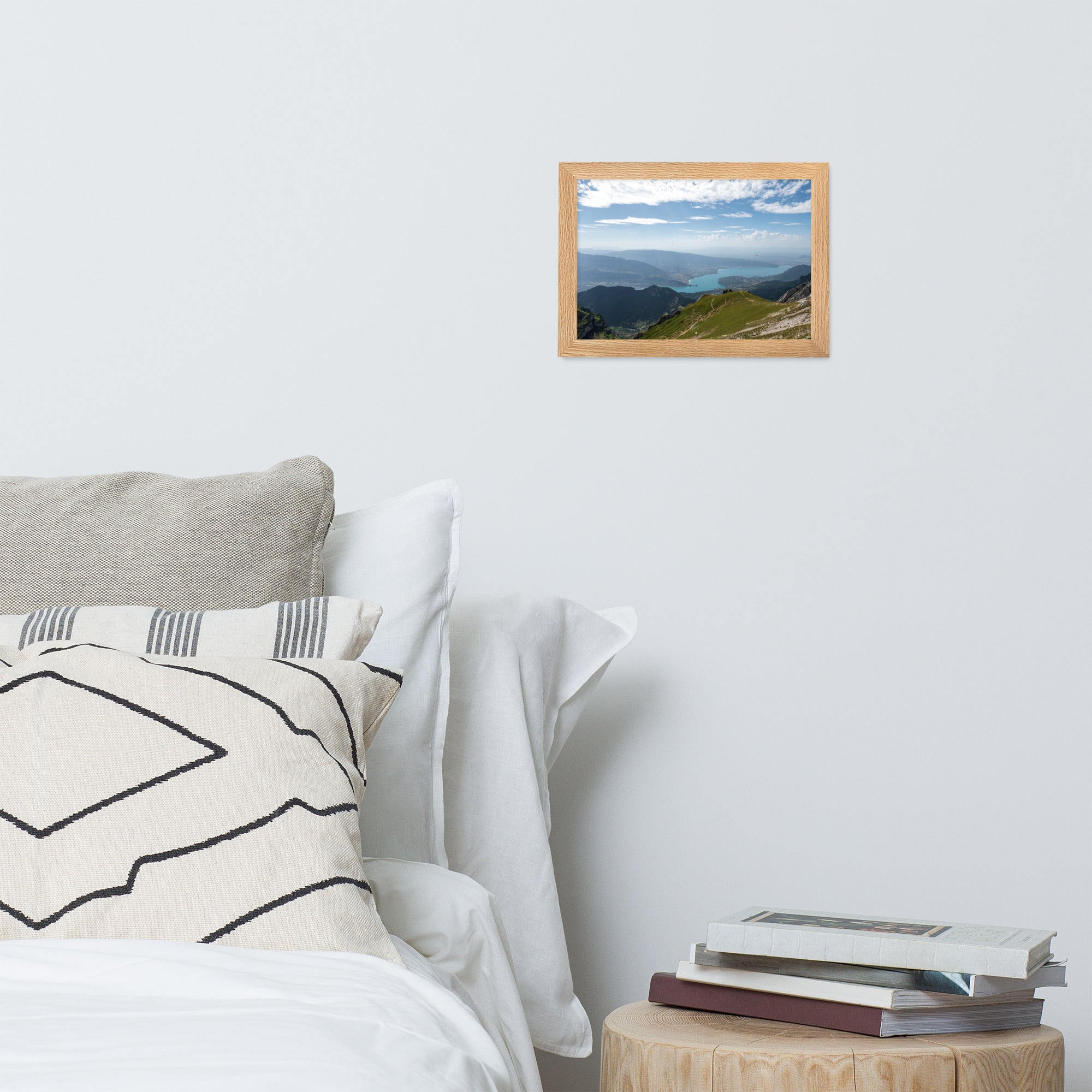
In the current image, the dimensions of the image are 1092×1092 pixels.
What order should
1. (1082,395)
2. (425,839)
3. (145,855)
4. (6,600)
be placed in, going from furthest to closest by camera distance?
(1082,395) → (425,839) → (6,600) → (145,855)

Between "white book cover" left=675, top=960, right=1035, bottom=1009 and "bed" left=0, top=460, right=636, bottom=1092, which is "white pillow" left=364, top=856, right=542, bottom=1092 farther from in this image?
"white book cover" left=675, top=960, right=1035, bottom=1009

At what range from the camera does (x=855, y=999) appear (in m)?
0.95

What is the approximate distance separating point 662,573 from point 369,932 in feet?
2.93

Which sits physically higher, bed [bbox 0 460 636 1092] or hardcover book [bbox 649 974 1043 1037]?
bed [bbox 0 460 636 1092]

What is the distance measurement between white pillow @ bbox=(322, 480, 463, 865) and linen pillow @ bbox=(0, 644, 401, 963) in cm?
33

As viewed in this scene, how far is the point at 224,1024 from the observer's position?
630 mm

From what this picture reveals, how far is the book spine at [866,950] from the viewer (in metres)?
0.95

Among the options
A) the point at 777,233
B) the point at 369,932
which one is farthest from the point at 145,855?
the point at 777,233

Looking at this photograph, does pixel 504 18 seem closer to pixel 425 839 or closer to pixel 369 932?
pixel 425 839

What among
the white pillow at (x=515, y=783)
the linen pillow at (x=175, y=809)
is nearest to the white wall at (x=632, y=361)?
the white pillow at (x=515, y=783)

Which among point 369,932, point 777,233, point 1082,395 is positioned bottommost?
point 369,932

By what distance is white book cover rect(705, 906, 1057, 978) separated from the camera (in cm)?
95

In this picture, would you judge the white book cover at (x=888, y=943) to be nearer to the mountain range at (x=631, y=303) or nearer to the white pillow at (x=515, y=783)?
the white pillow at (x=515, y=783)

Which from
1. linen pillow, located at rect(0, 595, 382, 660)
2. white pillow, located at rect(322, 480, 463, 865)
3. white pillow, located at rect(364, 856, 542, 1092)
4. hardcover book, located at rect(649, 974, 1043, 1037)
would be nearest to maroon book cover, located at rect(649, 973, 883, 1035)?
hardcover book, located at rect(649, 974, 1043, 1037)
